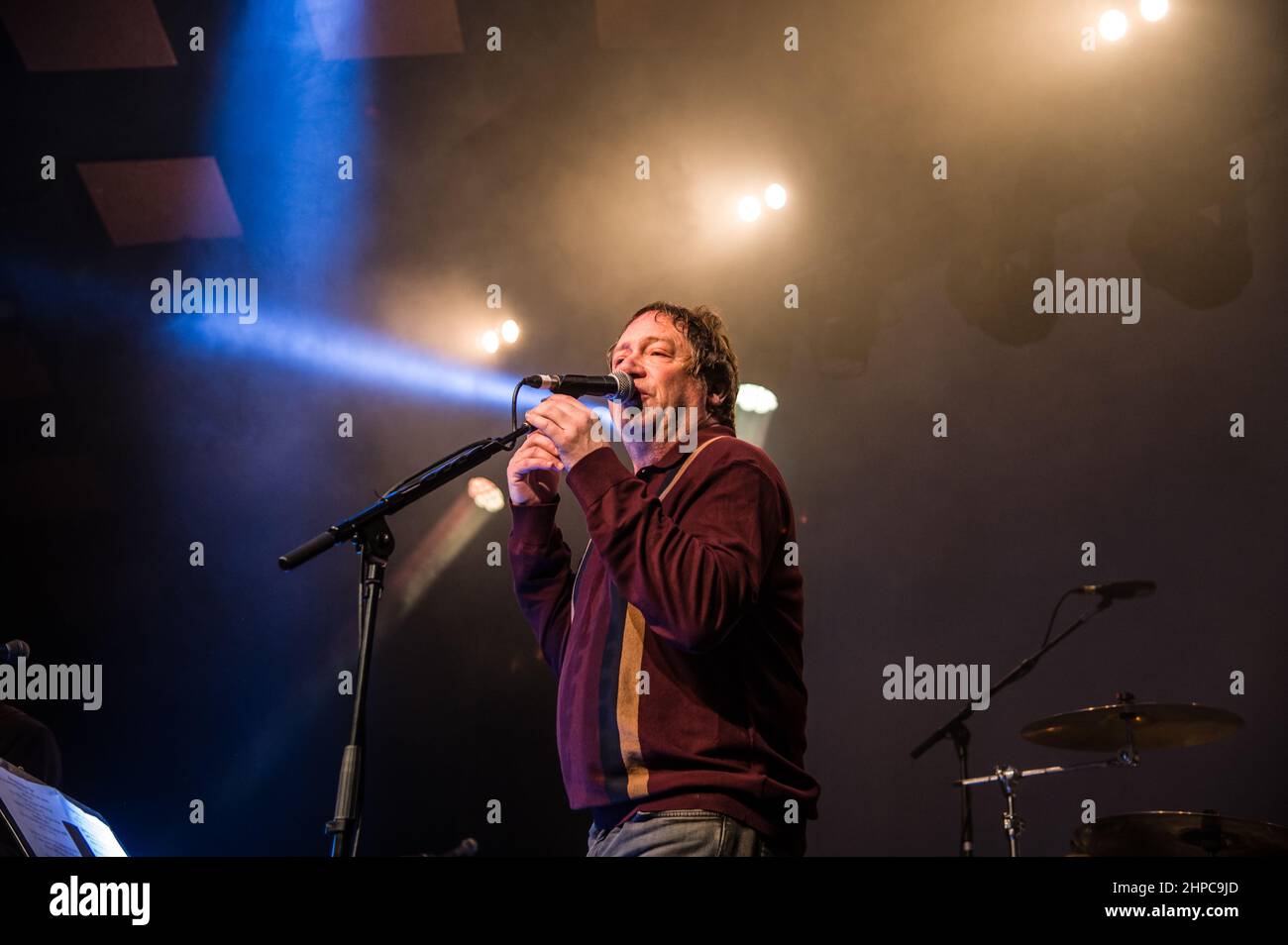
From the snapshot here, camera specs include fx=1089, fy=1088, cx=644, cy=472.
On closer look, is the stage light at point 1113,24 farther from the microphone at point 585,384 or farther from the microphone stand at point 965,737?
the microphone at point 585,384

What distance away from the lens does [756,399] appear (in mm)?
4348

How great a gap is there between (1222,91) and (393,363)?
329 centimetres

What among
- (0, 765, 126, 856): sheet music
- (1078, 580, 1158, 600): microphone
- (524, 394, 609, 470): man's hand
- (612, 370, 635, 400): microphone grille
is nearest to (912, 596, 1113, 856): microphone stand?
(1078, 580, 1158, 600): microphone

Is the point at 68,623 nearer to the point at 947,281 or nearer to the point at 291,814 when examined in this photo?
the point at 291,814

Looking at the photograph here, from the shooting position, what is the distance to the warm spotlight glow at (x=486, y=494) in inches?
165

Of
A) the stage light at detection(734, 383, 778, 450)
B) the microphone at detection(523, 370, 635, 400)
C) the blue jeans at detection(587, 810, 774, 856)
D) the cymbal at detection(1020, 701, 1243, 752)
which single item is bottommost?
the cymbal at detection(1020, 701, 1243, 752)

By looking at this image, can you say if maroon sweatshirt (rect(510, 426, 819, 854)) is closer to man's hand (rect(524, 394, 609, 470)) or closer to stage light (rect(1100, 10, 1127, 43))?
man's hand (rect(524, 394, 609, 470))

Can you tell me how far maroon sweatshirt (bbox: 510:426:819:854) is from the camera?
182cm

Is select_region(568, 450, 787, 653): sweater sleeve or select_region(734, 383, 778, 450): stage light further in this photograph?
select_region(734, 383, 778, 450): stage light

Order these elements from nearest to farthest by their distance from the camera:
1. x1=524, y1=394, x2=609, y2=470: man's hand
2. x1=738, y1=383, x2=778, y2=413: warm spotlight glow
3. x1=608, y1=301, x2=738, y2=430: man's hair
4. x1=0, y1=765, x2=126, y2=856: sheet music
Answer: x1=0, y1=765, x2=126, y2=856: sheet music → x1=524, y1=394, x2=609, y2=470: man's hand → x1=608, y1=301, x2=738, y2=430: man's hair → x1=738, y1=383, x2=778, y2=413: warm spotlight glow

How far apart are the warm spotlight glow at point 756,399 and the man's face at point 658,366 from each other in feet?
6.06

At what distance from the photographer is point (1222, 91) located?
407 centimetres

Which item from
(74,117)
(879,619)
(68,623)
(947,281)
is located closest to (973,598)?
(879,619)

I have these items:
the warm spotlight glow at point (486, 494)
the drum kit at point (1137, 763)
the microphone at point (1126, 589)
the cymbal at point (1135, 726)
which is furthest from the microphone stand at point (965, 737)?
the warm spotlight glow at point (486, 494)
